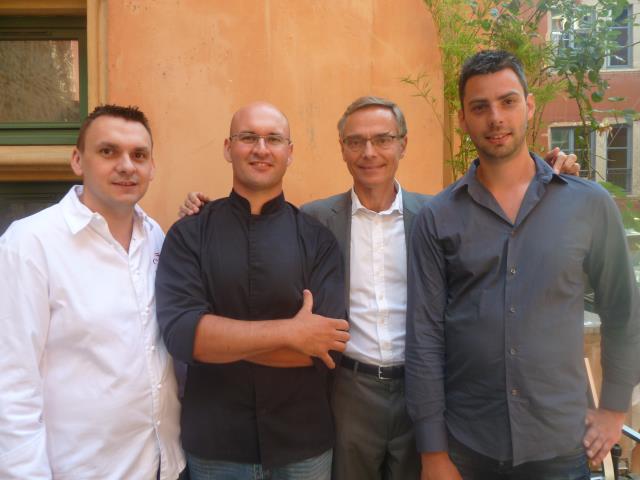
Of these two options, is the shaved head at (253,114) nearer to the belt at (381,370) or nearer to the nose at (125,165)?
the nose at (125,165)

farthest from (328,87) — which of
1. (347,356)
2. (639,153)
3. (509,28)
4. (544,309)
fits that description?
(639,153)

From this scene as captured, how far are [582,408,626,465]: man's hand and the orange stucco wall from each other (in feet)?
5.96

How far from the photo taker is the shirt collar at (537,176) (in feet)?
6.51

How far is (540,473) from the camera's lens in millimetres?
1886

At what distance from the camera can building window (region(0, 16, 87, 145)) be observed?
3430mm

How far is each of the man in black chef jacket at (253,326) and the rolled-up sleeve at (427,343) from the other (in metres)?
0.27

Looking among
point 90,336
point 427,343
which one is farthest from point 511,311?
point 90,336

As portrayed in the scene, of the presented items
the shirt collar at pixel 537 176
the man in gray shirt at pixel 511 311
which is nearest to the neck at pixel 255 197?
the man in gray shirt at pixel 511 311

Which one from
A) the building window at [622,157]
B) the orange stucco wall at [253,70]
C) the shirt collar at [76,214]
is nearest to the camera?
the shirt collar at [76,214]

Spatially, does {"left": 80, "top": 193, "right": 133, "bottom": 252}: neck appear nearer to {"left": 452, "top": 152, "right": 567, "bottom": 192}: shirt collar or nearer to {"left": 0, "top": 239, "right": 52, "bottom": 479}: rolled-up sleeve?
{"left": 0, "top": 239, "right": 52, "bottom": 479}: rolled-up sleeve

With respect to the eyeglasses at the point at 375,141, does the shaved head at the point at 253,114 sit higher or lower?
higher

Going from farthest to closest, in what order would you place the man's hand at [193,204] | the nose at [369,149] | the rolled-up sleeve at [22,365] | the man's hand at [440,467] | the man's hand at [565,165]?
1. the nose at [369,149]
2. the man's hand at [193,204]
3. the man's hand at [565,165]
4. the man's hand at [440,467]
5. the rolled-up sleeve at [22,365]

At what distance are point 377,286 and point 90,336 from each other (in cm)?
112

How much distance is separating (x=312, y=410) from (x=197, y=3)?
241 cm
